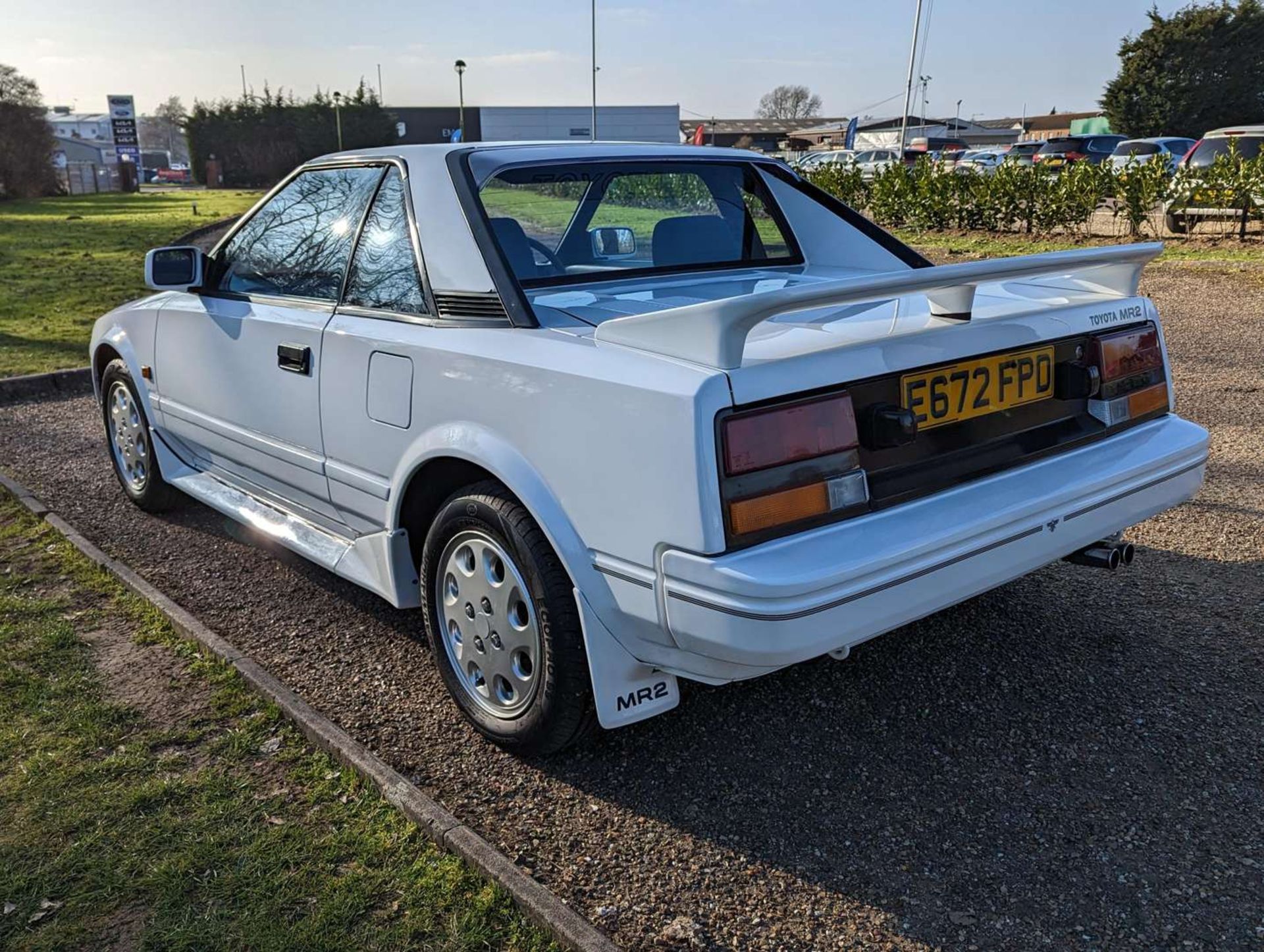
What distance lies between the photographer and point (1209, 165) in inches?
569

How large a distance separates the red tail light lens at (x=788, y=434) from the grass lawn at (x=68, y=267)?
26.9 ft

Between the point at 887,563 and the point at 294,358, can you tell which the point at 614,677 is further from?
the point at 294,358

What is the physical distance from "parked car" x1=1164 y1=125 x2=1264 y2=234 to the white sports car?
36.3 ft

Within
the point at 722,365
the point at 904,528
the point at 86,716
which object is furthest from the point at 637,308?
the point at 86,716

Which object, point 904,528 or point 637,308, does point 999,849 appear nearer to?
point 904,528

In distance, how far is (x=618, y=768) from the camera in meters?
2.71

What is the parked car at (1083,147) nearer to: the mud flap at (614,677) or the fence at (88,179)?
the mud flap at (614,677)

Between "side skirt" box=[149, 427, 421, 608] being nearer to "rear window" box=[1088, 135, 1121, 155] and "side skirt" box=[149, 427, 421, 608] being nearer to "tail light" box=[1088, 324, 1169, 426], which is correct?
"tail light" box=[1088, 324, 1169, 426]

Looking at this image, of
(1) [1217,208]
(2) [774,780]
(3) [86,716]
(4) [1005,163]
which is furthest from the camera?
(4) [1005,163]

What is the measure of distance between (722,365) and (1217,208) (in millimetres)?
13148

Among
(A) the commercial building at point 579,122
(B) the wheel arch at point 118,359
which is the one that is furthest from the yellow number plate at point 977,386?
(A) the commercial building at point 579,122

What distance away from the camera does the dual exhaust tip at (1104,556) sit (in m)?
2.86

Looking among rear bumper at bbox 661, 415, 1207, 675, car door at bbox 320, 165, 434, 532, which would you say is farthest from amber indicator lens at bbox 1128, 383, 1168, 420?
car door at bbox 320, 165, 434, 532

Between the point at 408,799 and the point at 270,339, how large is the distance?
180 centimetres
